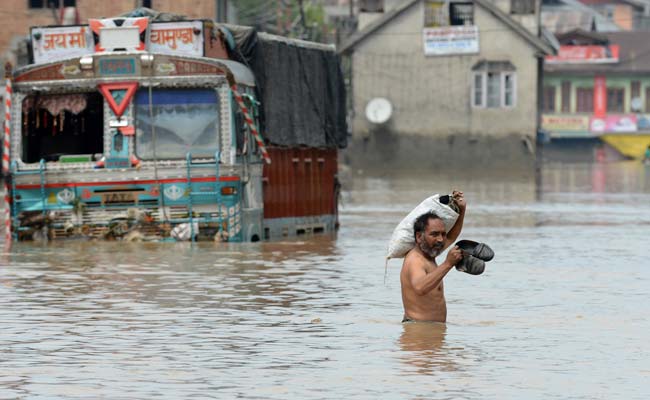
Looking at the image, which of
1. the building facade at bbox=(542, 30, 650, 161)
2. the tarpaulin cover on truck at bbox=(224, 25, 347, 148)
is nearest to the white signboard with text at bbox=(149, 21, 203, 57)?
the tarpaulin cover on truck at bbox=(224, 25, 347, 148)

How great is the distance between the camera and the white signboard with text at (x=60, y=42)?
22250 millimetres

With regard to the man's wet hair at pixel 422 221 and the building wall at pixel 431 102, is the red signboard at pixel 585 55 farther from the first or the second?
the man's wet hair at pixel 422 221

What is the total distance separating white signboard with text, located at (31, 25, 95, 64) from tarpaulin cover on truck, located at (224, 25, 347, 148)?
1.98 metres

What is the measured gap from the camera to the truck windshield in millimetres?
21625

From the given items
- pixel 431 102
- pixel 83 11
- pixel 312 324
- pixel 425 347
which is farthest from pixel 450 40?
pixel 425 347

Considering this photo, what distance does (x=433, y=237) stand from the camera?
12133mm

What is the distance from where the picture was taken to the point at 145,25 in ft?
71.6

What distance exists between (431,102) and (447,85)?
3.03ft

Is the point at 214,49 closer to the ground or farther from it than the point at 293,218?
farther from it

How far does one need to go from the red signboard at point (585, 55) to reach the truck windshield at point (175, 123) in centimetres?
6553

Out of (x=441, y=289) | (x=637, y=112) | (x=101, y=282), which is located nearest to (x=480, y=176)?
(x=637, y=112)

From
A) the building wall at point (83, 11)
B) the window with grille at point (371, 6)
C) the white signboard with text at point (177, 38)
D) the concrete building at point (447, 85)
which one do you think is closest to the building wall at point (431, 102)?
the concrete building at point (447, 85)

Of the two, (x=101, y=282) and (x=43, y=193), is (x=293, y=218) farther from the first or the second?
(x=101, y=282)

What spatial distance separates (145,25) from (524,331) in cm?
1018
